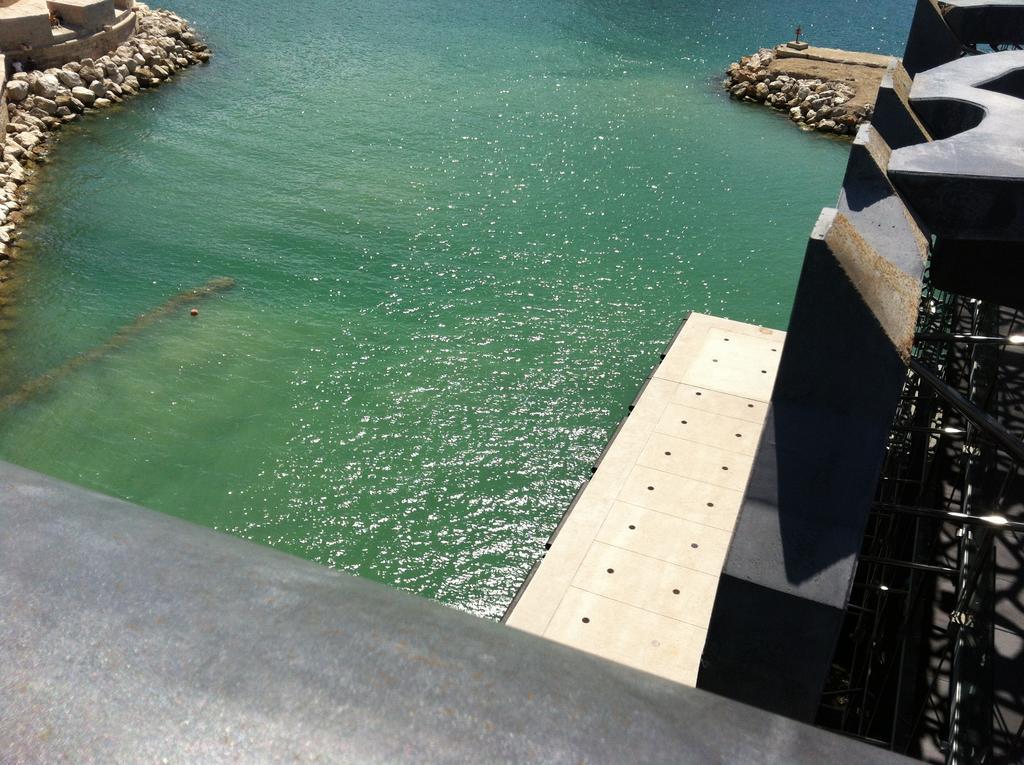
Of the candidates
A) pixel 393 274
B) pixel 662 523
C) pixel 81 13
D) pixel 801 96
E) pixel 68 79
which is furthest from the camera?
pixel 801 96

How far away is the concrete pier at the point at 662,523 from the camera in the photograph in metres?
11.6

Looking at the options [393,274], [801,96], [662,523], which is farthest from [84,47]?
[662,523]

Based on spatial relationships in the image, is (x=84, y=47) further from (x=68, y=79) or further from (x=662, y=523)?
(x=662, y=523)

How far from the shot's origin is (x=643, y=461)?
1459 cm

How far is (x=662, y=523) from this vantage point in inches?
525

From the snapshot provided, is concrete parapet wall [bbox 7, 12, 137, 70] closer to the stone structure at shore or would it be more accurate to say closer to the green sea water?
the green sea water

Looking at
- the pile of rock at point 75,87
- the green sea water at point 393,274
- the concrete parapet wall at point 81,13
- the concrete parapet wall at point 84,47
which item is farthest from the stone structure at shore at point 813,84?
the concrete parapet wall at point 81,13

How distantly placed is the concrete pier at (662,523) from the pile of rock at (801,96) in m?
15.3

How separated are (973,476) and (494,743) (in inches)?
378

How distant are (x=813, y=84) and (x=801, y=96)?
2.83 ft

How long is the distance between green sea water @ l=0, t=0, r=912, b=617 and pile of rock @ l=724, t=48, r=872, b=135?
1093mm

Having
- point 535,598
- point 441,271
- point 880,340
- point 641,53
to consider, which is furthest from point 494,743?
point 641,53

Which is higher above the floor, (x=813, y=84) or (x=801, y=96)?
(x=813, y=84)

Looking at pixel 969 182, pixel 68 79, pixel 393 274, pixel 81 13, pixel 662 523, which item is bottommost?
pixel 662 523
